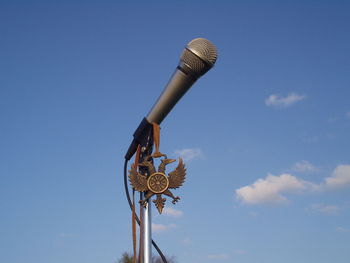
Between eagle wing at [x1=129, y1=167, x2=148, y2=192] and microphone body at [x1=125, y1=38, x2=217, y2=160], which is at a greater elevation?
microphone body at [x1=125, y1=38, x2=217, y2=160]

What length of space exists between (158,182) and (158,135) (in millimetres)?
946

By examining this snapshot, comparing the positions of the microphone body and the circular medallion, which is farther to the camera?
the circular medallion

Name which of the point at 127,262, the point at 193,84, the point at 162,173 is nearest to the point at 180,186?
the point at 162,173

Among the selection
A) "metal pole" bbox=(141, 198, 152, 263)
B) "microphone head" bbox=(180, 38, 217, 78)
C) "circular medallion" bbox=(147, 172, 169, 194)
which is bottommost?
"metal pole" bbox=(141, 198, 152, 263)

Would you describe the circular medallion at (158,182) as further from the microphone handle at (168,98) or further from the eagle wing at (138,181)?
the microphone handle at (168,98)

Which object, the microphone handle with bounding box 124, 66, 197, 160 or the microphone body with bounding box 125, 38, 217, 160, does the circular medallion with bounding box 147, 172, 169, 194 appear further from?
the microphone body with bounding box 125, 38, 217, 160

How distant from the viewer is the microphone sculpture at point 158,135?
24.1 feet

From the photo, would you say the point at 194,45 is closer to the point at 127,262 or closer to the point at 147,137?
the point at 147,137

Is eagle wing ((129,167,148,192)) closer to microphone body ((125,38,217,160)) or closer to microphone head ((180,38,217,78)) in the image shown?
microphone body ((125,38,217,160))

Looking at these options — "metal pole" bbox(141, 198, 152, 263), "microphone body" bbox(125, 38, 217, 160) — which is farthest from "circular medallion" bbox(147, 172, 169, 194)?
"microphone body" bbox(125, 38, 217, 160)

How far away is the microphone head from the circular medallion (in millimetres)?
1965

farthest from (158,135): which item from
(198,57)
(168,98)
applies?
(198,57)

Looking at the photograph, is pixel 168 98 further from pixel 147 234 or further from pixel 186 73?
pixel 147 234

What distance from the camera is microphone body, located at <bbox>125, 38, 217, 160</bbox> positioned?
7320 mm
